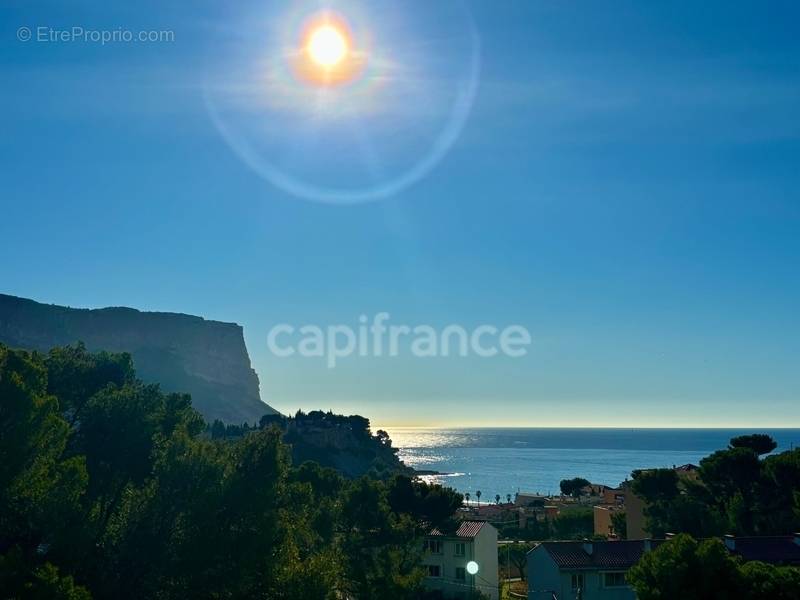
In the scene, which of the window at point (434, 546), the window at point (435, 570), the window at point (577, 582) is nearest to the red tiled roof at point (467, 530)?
the window at point (434, 546)

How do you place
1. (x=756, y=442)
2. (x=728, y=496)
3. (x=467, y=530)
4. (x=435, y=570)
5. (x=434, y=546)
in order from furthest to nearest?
1. (x=756, y=442)
2. (x=728, y=496)
3. (x=434, y=546)
4. (x=467, y=530)
5. (x=435, y=570)

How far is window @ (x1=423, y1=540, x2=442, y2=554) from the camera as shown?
4728cm

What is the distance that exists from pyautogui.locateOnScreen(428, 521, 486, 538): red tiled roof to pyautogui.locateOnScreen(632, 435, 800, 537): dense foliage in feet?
44.0

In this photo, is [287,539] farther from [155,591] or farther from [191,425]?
[191,425]

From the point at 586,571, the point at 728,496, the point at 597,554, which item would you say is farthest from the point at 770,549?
the point at 728,496

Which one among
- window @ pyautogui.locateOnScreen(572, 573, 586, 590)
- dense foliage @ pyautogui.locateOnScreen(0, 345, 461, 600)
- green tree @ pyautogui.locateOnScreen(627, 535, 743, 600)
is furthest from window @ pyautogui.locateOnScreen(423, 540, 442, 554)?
green tree @ pyautogui.locateOnScreen(627, 535, 743, 600)

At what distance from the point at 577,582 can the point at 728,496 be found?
17682 millimetres

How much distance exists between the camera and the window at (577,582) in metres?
39.2

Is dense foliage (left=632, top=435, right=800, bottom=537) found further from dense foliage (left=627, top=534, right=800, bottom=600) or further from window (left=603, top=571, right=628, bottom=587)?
dense foliage (left=627, top=534, right=800, bottom=600)

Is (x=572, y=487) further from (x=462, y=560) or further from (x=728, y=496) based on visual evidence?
(x=462, y=560)

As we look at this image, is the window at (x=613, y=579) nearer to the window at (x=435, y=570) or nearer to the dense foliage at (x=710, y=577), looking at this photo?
the window at (x=435, y=570)

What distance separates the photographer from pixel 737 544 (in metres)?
36.8

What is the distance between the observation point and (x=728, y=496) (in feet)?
166

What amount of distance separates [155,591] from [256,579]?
3.22m
